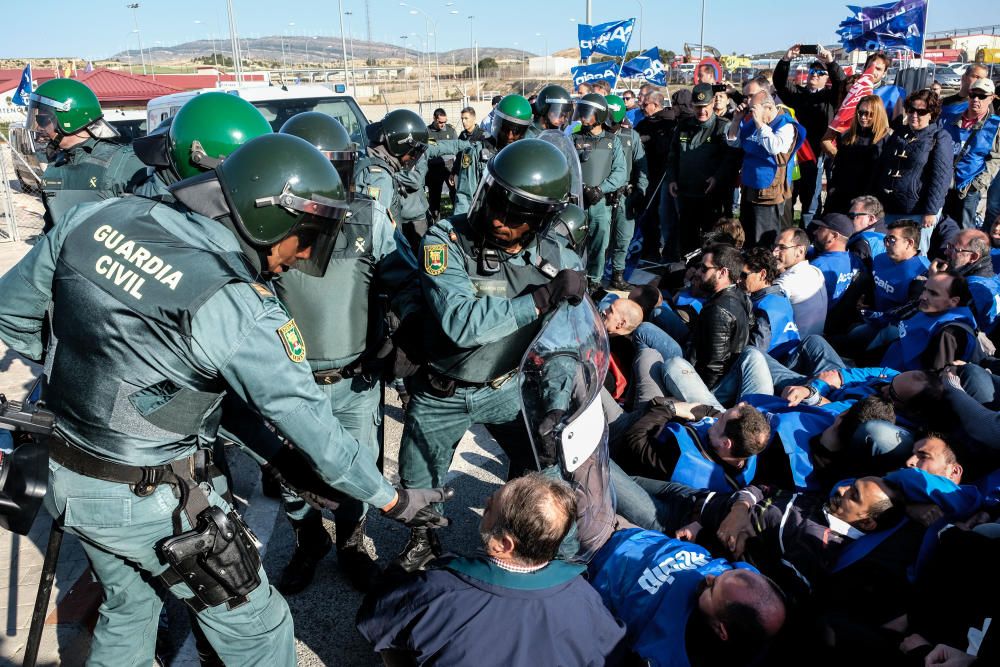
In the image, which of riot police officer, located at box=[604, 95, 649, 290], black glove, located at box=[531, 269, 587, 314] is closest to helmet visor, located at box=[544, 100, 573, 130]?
riot police officer, located at box=[604, 95, 649, 290]

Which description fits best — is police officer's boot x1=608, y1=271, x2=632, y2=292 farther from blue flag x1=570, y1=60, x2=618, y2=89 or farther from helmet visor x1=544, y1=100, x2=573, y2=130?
blue flag x1=570, y1=60, x2=618, y2=89

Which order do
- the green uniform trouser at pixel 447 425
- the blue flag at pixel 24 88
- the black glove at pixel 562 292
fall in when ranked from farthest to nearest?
the blue flag at pixel 24 88 < the green uniform trouser at pixel 447 425 < the black glove at pixel 562 292

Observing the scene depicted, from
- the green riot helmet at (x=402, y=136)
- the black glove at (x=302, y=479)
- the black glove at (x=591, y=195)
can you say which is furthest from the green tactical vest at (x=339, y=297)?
the black glove at (x=591, y=195)

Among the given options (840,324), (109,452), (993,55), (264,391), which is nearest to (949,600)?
(264,391)

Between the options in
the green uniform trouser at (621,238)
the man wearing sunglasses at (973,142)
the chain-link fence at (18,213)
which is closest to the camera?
the man wearing sunglasses at (973,142)

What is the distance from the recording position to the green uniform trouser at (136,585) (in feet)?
6.73

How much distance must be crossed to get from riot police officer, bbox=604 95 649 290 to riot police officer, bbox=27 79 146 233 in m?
4.59

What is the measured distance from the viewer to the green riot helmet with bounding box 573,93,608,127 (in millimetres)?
7523

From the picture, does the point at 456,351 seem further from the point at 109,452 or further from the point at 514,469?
the point at 109,452

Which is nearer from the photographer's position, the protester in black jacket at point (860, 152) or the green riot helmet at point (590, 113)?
the protester in black jacket at point (860, 152)

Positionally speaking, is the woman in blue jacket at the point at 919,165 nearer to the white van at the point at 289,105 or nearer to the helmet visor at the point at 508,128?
the helmet visor at the point at 508,128

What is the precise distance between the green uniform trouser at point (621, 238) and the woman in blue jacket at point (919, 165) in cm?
248

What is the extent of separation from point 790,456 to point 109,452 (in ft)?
9.84

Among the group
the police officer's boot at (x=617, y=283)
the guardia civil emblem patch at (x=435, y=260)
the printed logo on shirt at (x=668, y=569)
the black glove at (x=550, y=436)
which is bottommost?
the police officer's boot at (x=617, y=283)
